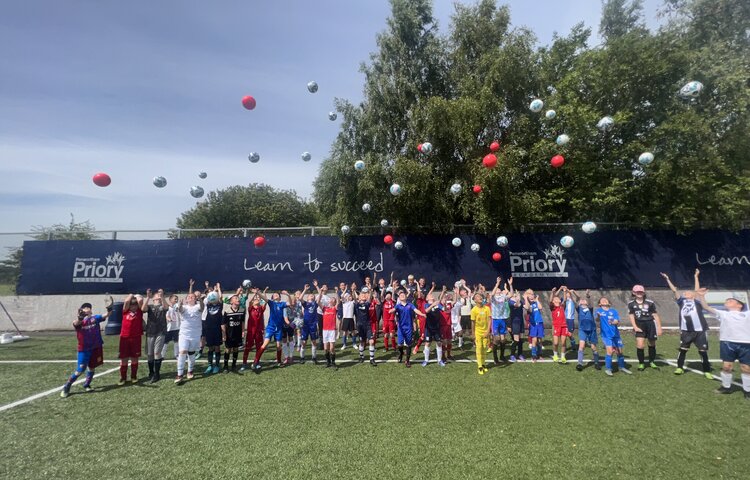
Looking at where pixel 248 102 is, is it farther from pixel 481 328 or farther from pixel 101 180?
pixel 481 328

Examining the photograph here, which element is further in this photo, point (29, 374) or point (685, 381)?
point (29, 374)

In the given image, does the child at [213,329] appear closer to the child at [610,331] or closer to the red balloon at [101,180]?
the red balloon at [101,180]

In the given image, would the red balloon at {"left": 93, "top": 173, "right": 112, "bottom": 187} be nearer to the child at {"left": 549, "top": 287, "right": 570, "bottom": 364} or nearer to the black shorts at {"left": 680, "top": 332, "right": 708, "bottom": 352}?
the child at {"left": 549, "top": 287, "right": 570, "bottom": 364}

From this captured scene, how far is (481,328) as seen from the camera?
883cm

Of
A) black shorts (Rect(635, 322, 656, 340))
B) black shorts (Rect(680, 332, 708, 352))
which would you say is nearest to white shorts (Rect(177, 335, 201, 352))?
black shorts (Rect(635, 322, 656, 340))

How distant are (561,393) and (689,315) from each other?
4.20 metres

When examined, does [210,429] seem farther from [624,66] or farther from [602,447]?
[624,66]

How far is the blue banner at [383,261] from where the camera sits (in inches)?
566

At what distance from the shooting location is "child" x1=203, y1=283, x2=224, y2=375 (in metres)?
8.96

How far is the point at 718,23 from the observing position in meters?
16.5

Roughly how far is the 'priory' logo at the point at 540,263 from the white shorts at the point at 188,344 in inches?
475

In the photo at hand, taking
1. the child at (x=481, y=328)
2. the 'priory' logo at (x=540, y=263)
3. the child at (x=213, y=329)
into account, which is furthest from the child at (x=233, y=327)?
the 'priory' logo at (x=540, y=263)

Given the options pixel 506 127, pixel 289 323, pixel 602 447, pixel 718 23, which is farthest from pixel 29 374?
pixel 718 23

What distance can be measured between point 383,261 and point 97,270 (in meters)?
12.9
